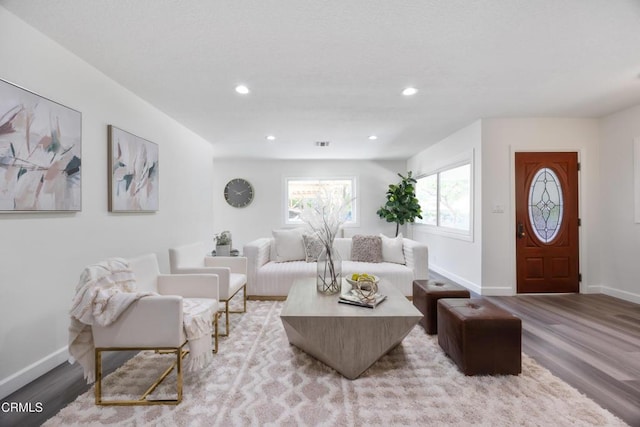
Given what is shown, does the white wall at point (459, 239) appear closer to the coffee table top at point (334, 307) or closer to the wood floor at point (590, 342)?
the wood floor at point (590, 342)

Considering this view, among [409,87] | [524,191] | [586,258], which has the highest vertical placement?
[409,87]

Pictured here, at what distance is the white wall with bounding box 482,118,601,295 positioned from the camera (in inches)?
156

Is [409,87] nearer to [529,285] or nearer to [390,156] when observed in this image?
[529,285]

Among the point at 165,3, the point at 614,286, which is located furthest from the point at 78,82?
the point at 614,286

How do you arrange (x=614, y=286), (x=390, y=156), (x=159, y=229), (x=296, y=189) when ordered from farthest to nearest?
(x=296, y=189) < (x=390, y=156) < (x=614, y=286) < (x=159, y=229)

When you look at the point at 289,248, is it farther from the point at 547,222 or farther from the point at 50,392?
the point at 547,222

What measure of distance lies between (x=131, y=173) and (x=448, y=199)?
4.70 metres

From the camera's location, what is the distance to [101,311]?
1677 millimetres

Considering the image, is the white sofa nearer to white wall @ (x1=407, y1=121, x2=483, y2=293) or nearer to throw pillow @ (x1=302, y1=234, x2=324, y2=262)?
throw pillow @ (x1=302, y1=234, x2=324, y2=262)

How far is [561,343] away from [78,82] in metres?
4.57

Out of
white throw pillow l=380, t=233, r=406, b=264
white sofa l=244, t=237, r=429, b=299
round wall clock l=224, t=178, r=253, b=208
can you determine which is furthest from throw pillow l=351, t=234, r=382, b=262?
round wall clock l=224, t=178, r=253, b=208

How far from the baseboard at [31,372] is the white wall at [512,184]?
451 cm

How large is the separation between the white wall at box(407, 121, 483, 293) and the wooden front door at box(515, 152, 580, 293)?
0.52 meters

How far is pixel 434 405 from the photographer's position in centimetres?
169
